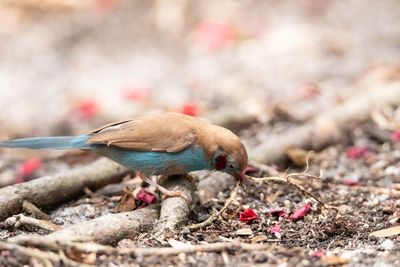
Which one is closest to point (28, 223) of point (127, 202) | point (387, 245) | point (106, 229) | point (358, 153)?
point (106, 229)

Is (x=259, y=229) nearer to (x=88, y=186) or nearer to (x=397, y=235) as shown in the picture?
(x=397, y=235)

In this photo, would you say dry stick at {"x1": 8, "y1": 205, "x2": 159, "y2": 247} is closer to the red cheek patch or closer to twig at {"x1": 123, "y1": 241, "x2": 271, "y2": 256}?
twig at {"x1": 123, "y1": 241, "x2": 271, "y2": 256}

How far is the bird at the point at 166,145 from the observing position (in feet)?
13.0

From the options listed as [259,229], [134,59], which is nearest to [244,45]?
[134,59]

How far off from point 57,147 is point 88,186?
0.54 m

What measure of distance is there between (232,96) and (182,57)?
148 centimetres

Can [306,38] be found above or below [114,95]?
above

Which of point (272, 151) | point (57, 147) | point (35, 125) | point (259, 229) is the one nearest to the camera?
A: point (259, 229)

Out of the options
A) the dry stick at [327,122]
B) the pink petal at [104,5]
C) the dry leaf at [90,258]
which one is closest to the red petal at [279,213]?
the dry stick at [327,122]

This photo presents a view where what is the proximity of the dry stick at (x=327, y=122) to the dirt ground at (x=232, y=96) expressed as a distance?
63 mm

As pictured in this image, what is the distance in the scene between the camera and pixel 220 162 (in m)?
4.02

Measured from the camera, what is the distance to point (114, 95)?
724cm

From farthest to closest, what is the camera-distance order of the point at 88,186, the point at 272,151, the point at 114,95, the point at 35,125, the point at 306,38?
the point at 306,38 < the point at 114,95 < the point at 35,125 < the point at 272,151 < the point at 88,186

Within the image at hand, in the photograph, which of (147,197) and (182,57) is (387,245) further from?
(182,57)
